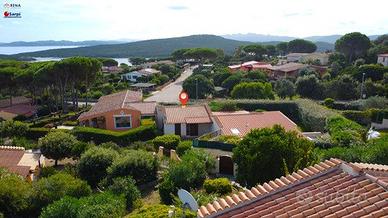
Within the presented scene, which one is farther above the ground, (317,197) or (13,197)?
(317,197)

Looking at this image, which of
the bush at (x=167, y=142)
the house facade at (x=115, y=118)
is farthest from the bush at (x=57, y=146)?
the house facade at (x=115, y=118)

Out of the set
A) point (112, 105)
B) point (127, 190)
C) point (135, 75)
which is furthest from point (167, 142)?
point (135, 75)

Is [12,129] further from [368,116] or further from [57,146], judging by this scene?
[368,116]

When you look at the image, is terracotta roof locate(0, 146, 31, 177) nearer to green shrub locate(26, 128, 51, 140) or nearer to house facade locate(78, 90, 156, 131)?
green shrub locate(26, 128, 51, 140)

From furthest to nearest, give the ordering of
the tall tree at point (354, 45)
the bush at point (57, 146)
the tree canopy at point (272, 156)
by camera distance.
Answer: the tall tree at point (354, 45) < the bush at point (57, 146) < the tree canopy at point (272, 156)

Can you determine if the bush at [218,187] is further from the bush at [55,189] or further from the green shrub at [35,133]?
the green shrub at [35,133]

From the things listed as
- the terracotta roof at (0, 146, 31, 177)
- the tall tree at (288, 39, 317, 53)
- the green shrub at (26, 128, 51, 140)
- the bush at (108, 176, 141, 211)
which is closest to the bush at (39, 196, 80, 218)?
the bush at (108, 176, 141, 211)

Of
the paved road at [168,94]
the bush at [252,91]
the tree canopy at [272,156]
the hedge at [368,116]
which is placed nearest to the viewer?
the tree canopy at [272,156]
